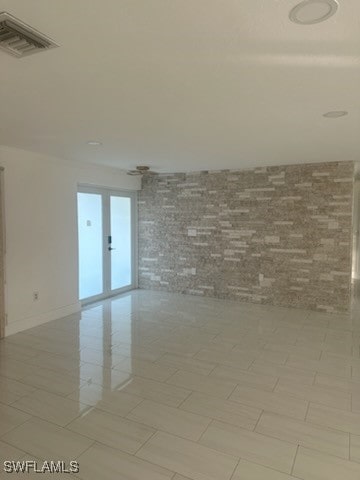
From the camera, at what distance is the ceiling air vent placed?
146 centimetres

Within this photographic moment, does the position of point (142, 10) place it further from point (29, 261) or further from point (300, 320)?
point (300, 320)

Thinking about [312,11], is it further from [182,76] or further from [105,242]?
[105,242]

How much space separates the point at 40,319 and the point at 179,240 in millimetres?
2795

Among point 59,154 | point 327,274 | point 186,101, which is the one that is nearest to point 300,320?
point 327,274

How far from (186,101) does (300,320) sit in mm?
3582

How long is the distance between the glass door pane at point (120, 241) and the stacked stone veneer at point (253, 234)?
292 millimetres

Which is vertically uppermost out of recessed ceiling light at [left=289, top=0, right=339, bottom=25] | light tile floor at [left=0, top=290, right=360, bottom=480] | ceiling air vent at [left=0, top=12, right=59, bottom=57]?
ceiling air vent at [left=0, top=12, right=59, bottom=57]

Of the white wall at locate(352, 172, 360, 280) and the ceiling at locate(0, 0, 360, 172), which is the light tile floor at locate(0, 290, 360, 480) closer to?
the ceiling at locate(0, 0, 360, 172)

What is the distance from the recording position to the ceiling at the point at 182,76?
1426mm

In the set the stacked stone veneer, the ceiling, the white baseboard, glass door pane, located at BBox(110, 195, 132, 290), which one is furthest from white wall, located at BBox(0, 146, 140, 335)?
the stacked stone veneer

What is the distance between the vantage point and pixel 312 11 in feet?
4.53

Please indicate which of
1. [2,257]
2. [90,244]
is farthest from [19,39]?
[90,244]

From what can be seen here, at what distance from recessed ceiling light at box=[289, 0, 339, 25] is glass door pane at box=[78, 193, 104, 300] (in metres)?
4.40

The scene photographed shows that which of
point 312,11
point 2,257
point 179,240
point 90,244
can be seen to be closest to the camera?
point 312,11
